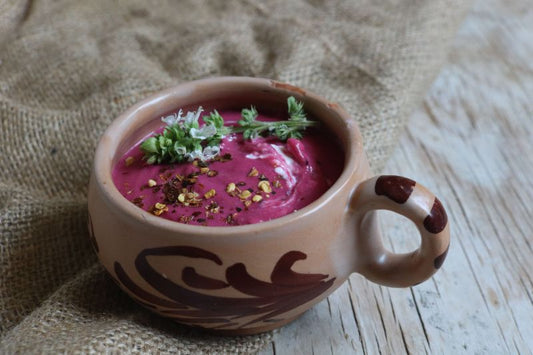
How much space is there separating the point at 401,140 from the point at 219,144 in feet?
2.00

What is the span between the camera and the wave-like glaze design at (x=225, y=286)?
787 millimetres

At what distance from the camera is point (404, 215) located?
82cm

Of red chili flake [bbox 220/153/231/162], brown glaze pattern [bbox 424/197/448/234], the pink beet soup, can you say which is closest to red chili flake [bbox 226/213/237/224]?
the pink beet soup

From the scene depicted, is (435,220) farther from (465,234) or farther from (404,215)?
(465,234)

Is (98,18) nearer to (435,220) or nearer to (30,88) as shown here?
(30,88)

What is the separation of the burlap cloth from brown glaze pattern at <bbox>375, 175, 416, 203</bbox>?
0.30m

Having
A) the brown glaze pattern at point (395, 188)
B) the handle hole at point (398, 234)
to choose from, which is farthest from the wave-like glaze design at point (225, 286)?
the handle hole at point (398, 234)

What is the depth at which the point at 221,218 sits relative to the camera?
31.9 inches

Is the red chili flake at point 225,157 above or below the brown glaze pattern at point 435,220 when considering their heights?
above

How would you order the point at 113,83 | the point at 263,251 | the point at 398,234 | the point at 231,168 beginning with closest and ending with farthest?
the point at 263,251, the point at 231,168, the point at 398,234, the point at 113,83

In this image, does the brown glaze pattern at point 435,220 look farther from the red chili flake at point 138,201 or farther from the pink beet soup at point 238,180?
the red chili flake at point 138,201

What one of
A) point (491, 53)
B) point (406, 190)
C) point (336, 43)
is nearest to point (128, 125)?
point (406, 190)

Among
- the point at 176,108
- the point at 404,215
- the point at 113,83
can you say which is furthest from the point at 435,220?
the point at 113,83

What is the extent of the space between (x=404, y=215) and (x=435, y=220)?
0.13 ft
